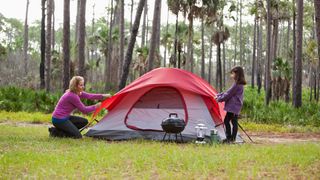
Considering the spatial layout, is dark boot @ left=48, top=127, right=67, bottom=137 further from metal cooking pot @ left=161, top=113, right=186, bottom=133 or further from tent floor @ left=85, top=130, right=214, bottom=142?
metal cooking pot @ left=161, top=113, right=186, bottom=133

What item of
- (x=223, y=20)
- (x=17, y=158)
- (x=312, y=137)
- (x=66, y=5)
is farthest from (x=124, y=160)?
(x=223, y=20)

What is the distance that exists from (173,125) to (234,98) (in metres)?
1.53

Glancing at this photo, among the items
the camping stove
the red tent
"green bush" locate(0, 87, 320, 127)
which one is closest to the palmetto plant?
"green bush" locate(0, 87, 320, 127)

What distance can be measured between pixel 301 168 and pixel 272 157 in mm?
863

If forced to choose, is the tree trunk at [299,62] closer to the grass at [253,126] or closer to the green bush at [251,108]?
the green bush at [251,108]

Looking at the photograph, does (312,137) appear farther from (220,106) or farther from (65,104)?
(65,104)

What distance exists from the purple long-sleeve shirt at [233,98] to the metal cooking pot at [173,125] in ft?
3.39

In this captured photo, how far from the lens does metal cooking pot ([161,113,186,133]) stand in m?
8.75

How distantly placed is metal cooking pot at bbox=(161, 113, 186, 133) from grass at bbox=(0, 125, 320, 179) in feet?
1.77

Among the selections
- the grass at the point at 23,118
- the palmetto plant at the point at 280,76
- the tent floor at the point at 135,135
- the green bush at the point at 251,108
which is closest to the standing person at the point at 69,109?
the tent floor at the point at 135,135

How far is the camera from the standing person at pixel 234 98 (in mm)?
9180

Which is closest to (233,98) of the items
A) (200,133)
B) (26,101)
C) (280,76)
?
(200,133)

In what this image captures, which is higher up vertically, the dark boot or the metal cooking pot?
the metal cooking pot

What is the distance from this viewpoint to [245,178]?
527 centimetres
